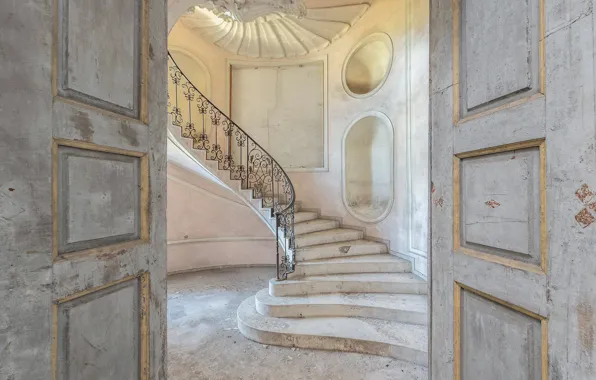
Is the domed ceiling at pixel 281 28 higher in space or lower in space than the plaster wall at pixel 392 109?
higher

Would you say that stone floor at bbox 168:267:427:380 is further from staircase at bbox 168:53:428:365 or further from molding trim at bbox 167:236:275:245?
molding trim at bbox 167:236:275:245

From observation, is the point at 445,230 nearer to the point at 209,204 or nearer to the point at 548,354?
the point at 548,354

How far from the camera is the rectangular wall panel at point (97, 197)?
833mm

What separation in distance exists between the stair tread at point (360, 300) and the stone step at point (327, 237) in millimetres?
872

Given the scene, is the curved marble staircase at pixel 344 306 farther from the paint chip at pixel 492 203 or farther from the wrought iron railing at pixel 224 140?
the paint chip at pixel 492 203

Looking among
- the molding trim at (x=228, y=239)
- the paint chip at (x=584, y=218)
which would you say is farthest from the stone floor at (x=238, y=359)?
the paint chip at (x=584, y=218)

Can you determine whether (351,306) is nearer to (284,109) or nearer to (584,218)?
(584,218)

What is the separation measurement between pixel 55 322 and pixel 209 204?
4970 mm

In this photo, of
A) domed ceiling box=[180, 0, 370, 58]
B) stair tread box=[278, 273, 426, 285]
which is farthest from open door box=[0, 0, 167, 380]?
domed ceiling box=[180, 0, 370, 58]

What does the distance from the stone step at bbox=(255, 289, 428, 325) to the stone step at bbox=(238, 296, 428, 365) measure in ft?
0.19

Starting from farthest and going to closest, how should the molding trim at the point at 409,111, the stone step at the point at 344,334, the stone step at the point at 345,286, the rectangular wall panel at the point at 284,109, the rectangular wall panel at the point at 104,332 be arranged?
the rectangular wall panel at the point at 284,109
the molding trim at the point at 409,111
the stone step at the point at 345,286
the stone step at the point at 344,334
the rectangular wall panel at the point at 104,332

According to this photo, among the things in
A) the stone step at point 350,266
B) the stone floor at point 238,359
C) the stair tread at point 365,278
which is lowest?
the stone floor at point 238,359

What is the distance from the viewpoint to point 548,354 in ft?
2.62

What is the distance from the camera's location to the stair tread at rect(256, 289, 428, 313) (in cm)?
296
